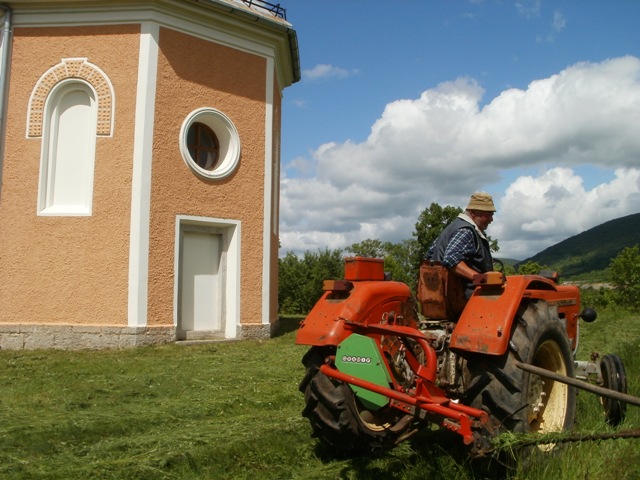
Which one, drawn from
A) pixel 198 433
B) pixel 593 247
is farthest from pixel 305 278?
pixel 593 247

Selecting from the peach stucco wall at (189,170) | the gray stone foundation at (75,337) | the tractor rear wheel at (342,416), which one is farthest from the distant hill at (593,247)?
the tractor rear wheel at (342,416)

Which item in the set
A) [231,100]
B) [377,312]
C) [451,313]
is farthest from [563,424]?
[231,100]

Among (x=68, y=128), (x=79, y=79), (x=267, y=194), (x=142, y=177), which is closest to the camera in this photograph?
(x=142, y=177)

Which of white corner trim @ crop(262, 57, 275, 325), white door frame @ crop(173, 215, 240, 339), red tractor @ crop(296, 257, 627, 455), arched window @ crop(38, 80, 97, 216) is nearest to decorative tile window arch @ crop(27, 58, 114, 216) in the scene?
arched window @ crop(38, 80, 97, 216)

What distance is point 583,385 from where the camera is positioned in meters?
Result: 3.25

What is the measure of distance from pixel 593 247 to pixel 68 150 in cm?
14228

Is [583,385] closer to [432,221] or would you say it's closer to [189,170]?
[189,170]

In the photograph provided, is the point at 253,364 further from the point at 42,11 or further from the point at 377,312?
the point at 42,11

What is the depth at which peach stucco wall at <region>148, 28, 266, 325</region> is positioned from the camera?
38.1 feet

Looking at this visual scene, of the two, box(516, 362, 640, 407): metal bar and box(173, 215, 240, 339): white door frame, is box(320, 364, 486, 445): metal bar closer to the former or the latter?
box(516, 362, 640, 407): metal bar

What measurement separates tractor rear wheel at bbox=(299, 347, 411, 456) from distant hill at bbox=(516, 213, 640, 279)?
372ft

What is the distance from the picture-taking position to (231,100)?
12891 millimetres

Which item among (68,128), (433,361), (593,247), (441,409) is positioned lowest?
(441,409)

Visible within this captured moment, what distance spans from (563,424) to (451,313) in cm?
108
